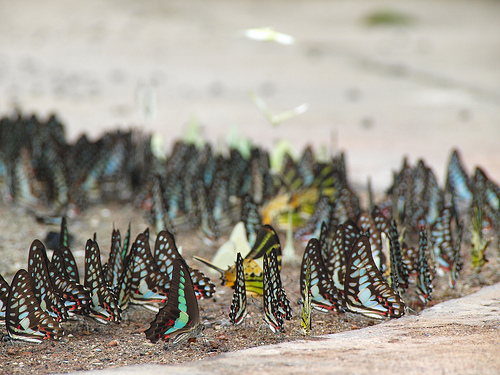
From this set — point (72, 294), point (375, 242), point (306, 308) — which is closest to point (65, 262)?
point (72, 294)

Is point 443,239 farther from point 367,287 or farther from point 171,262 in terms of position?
point 171,262

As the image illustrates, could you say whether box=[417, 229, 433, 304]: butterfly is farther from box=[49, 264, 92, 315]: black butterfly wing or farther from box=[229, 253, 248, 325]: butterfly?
box=[49, 264, 92, 315]: black butterfly wing

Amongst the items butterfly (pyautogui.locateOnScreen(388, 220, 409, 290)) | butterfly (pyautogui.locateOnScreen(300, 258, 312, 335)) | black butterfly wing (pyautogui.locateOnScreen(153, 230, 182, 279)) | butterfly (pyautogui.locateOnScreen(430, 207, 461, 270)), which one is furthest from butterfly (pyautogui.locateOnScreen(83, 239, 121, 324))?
butterfly (pyautogui.locateOnScreen(430, 207, 461, 270))

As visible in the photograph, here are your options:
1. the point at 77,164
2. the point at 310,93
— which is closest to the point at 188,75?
the point at 310,93

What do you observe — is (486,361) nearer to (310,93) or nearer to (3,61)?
(310,93)

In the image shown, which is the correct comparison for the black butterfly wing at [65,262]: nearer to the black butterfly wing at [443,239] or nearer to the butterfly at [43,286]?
the butterfly at [43,286]

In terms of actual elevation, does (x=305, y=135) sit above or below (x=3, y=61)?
below
